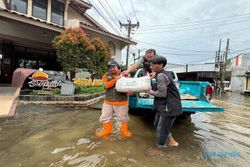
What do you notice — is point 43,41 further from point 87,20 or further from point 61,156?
point 61,156

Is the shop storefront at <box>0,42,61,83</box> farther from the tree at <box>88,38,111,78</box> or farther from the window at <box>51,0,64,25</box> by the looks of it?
the tree at <box>88,38,111,78</box>

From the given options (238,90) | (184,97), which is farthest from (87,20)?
(238,90)

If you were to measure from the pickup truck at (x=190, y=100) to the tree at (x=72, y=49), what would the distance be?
4.54 m

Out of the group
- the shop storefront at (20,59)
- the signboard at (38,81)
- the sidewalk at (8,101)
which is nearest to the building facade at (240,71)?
the shop storefront at (20,59)

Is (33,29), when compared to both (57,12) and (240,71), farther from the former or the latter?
(240,71)

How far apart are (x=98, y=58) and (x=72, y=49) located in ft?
6.25

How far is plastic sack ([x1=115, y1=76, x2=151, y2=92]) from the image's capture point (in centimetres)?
338

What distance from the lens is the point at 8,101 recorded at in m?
6.62

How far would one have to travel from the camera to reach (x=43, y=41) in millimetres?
12016

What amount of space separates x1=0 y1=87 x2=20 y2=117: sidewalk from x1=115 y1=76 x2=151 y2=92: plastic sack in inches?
143

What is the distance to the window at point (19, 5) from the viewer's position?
410 inches

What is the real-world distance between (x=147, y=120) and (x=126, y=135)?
6.01 ft

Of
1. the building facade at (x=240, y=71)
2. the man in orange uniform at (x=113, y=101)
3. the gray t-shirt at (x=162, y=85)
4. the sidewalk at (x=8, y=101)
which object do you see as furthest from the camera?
the building facade at (x=240, y=71)

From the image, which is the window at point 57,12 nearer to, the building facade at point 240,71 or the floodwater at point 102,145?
the floodwater at point 102,145
